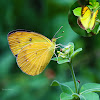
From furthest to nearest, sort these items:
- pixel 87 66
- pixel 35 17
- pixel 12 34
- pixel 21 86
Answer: pixel 35 17, pixel 87 66, pixel 21 86, pixel 12 34

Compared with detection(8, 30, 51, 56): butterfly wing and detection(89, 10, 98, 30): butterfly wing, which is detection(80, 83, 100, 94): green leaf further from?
detection(8, 30, 51, 56): butterfly wing

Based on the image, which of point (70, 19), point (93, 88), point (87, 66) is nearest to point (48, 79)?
point (87, 66)

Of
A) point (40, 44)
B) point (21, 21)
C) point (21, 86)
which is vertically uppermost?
point (40, 44)

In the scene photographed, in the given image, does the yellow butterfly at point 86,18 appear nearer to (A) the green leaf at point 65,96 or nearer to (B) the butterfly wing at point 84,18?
(B) the butterfly wing at point 84,18

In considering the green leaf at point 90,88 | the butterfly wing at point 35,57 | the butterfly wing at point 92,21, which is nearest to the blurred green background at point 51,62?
the butterfly wing at point 35,57

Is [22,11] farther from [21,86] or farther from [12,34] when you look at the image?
[12,34]

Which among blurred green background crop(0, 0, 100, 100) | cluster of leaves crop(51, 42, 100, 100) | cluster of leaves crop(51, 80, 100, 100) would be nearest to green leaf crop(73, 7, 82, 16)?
cluster of leaves crop(51, 42, 100, 100)
